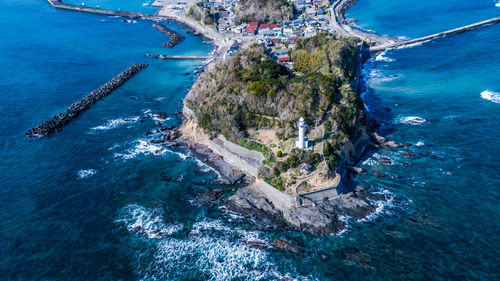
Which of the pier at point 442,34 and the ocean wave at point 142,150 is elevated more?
the pier at point 442,34

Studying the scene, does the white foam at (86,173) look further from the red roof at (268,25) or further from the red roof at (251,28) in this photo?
the red roof at (268,25)

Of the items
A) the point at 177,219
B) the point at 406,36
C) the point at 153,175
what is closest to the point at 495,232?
the point at 177,219

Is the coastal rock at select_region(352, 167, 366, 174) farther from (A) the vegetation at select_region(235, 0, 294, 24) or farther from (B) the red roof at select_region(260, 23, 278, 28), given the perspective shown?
(A) the vegetation at select_region(235, 0, 294, 24)

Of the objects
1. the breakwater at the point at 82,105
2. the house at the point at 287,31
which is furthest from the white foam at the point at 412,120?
the breakwater at the point at 82,105

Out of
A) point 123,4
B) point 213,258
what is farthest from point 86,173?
point 123,4

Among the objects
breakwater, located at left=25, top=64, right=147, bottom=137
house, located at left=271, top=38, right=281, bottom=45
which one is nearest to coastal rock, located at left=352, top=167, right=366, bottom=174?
house, located at left=271, top=38, right=281, bottom=45

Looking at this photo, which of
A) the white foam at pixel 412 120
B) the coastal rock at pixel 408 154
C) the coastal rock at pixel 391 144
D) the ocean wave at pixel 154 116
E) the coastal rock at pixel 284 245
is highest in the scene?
the white foam at pixel 412 120
